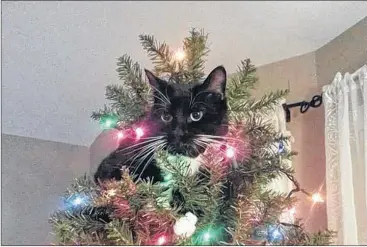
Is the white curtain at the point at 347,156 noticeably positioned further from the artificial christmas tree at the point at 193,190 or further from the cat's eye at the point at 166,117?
the cat's eye at the point at 166,117

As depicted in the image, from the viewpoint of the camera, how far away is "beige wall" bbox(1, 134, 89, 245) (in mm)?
995

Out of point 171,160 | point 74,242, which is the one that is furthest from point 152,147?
point 74,242

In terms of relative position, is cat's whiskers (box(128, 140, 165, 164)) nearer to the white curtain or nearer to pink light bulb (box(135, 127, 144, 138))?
pink light bulb (box(135, 127, 144, 138))

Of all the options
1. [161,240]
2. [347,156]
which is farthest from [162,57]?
[347,156]

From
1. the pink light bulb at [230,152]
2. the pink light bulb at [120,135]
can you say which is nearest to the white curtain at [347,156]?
the pink light bulb at [230,152]

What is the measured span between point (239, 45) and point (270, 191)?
0.49m

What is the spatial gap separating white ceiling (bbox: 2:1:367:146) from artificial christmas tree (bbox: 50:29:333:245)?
0.24 meters

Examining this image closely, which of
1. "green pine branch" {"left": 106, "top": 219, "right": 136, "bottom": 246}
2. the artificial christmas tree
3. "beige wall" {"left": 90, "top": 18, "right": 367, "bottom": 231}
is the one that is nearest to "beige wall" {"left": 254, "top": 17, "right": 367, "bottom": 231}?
"beige wall" {"left": 90, "top": 18, "right": 367, "bottom": 231}

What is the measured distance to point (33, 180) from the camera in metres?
1.16

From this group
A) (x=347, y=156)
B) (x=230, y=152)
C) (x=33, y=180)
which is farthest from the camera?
(x=33, y=180)

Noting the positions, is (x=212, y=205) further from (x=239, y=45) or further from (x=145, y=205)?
(x=239, y=45)

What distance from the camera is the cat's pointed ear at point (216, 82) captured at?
0.73m

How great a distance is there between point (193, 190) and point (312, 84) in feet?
2.16

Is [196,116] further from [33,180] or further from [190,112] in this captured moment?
[33,180]
